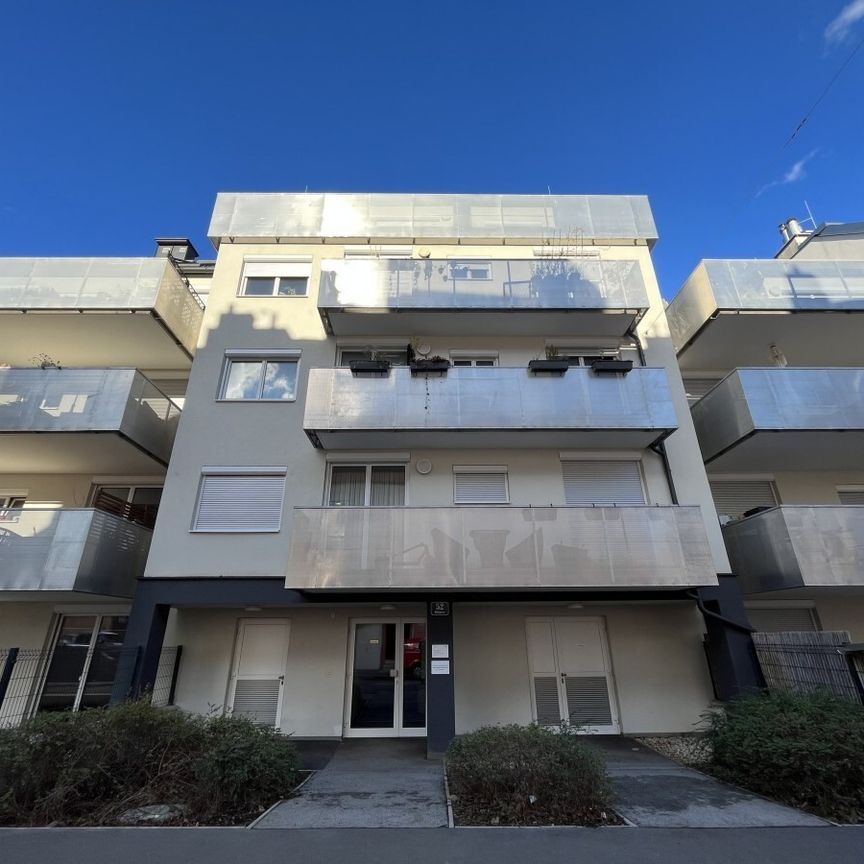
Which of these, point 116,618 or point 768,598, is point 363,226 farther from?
point 768,598

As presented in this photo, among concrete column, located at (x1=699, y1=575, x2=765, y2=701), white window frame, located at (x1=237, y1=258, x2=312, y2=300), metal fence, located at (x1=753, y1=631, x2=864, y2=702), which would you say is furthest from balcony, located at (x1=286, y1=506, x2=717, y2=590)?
white window frame, located at (x1=237, y1=258, x2=312, y2=300)

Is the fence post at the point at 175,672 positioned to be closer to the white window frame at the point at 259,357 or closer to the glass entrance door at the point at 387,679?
the glass entrance door at the point at 387,679

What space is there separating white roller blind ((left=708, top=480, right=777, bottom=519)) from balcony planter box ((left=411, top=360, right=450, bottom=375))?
7340 mm

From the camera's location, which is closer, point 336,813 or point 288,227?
point 336,813

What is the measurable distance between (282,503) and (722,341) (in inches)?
455

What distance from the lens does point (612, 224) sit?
12.8 m

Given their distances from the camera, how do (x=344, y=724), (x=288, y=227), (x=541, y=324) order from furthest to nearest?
(x=288, y=227) → (x=541, y=324) → (x=344, y=724)

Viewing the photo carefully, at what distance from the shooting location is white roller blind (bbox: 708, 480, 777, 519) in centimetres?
1116

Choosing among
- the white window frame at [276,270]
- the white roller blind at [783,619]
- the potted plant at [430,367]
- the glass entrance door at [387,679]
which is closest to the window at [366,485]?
the potted plant at [430,367]

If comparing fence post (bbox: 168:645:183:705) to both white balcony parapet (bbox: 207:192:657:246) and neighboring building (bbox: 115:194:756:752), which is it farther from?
white balcony parapet (bbox: 207:192:657:246)

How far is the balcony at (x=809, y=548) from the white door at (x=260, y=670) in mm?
9959

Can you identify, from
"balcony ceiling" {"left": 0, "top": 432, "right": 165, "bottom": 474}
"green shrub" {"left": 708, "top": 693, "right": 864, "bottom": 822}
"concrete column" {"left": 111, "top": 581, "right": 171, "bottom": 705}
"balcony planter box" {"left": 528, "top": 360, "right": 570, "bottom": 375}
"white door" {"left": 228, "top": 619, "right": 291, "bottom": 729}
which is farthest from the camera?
"balcony planter box" {"left": 528, "top": 360, "right": 570, "bottom": 375}

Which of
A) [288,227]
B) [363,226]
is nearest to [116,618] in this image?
[288,227]

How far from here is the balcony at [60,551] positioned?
844 cm
